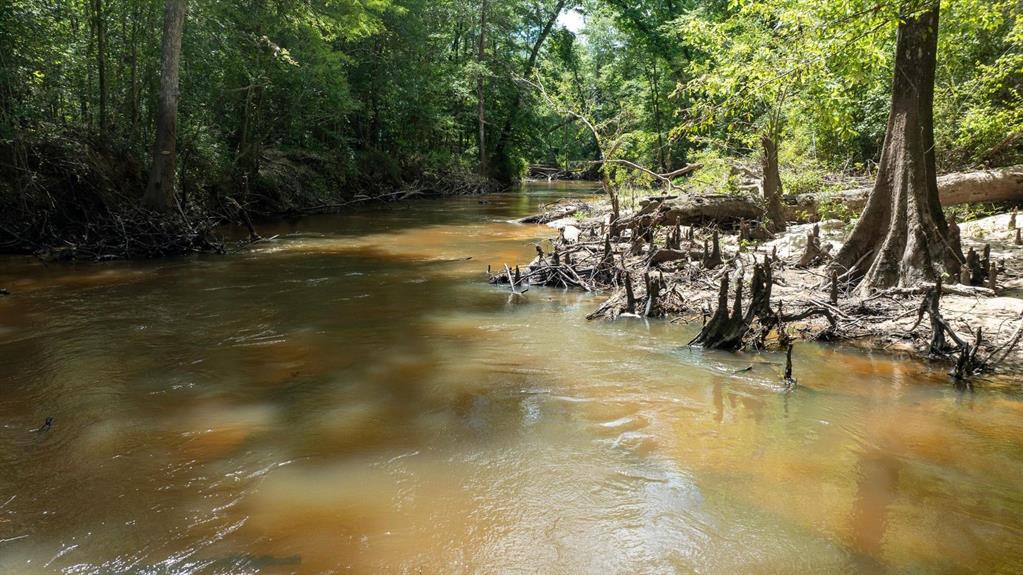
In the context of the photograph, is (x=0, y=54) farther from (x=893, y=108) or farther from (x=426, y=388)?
(x=893, y=108)

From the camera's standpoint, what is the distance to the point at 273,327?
8688mm

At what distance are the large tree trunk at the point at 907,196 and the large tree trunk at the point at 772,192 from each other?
4552 millimetres

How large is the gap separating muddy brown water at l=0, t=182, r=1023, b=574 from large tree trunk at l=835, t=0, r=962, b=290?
6.61 feet

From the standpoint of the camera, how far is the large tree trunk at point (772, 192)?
13641mm

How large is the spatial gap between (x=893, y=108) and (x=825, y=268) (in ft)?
8.17

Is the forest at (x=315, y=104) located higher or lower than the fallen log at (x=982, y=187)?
higher

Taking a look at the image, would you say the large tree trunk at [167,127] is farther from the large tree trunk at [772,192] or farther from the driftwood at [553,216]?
the large tree trunk at [772,192]

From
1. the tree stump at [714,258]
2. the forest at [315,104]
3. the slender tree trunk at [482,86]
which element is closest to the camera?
the forest at [315,104]

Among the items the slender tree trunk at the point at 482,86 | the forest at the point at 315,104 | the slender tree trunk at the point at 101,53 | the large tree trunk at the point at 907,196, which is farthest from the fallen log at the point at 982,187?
the slender tree trunk at the point at 482,86

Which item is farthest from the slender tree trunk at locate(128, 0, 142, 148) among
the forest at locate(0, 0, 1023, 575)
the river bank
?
the river bank

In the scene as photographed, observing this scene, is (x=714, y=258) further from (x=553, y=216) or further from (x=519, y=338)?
(x=553, y=216)

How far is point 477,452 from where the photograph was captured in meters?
5.07

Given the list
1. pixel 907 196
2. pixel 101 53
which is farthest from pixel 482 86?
pixel 907 196

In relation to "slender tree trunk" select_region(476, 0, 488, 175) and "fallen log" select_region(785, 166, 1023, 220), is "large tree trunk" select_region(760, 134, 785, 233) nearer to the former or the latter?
"fallen log" select_region(785, 166, 1023, 220)
